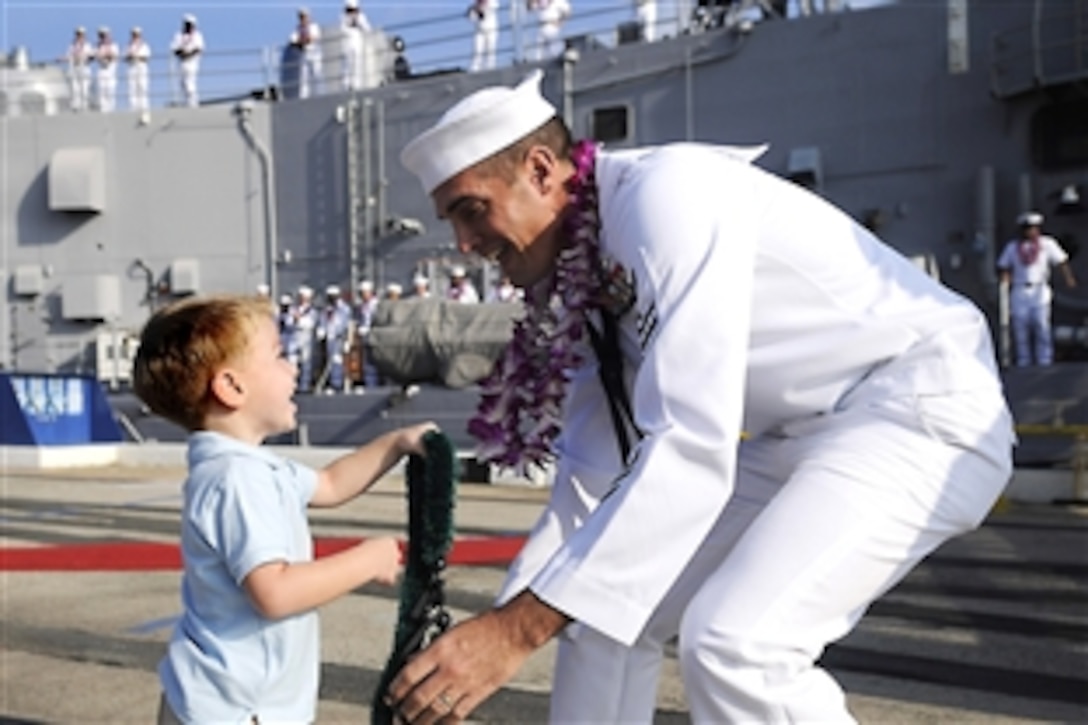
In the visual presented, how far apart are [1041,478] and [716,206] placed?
921cm

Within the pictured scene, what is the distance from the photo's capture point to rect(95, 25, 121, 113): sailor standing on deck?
76.5ft

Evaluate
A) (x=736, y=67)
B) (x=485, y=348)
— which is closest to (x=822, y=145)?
(x=736, y=67)

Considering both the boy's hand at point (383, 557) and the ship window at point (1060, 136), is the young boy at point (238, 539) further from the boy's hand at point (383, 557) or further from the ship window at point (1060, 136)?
the ship window at point (1060, 136)

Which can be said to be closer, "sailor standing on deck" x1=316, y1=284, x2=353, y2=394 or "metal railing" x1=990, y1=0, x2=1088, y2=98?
"metal railing" x1=990, y1=0, x2=1088, y2=98

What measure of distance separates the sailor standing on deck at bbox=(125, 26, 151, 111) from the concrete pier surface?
15202 mm

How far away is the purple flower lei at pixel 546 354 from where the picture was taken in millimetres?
2527

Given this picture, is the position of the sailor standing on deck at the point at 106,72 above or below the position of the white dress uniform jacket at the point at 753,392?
above

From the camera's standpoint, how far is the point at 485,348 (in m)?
14.6

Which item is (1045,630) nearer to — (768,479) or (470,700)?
(768,479)

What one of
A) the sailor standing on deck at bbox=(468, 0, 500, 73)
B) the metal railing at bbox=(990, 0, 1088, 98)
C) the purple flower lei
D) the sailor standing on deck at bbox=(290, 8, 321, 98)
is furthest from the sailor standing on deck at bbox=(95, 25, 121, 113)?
the purple flower lei

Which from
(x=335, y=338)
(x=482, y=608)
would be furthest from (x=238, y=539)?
(x=335, y=338)

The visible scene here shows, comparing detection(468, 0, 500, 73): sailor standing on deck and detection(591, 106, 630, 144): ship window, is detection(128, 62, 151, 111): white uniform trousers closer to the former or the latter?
detection(468, 0, 500, 73): sailor standing on deck

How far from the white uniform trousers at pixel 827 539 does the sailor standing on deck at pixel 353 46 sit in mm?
20000

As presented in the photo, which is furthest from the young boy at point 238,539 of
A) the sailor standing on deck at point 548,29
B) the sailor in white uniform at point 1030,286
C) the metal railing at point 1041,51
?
the sailor standing on deck at point 548,29
